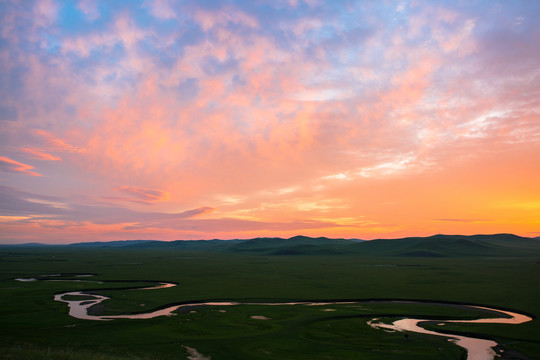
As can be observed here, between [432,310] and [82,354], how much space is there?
1684 inches

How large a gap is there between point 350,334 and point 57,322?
32.1 meters

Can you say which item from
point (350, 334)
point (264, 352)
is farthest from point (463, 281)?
point (264, 352)

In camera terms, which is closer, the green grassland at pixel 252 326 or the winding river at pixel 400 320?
the green grassland at pixel 252 326

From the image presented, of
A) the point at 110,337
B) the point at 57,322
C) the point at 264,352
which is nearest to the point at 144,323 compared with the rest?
the point at 110,337

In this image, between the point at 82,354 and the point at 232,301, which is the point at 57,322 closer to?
the point at 82,354

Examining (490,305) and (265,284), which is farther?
(265,284)

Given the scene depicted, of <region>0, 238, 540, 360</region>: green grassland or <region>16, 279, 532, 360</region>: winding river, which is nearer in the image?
<region>0, 238, 540, 360</region>: green grassland

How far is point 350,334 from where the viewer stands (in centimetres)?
3756

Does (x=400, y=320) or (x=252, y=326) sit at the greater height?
(x=252, y=326)

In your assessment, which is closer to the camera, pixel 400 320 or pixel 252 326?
pixel 252 326

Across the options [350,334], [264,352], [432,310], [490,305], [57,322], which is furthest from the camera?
[490,305]

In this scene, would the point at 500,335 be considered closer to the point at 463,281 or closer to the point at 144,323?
the point at 144,323

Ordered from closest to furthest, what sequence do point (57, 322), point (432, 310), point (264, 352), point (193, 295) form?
1. point (264, 352)
2. point (57, 322)
3. point (432, 310)
4. point (193, 295)

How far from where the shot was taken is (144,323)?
41594 millimetres
